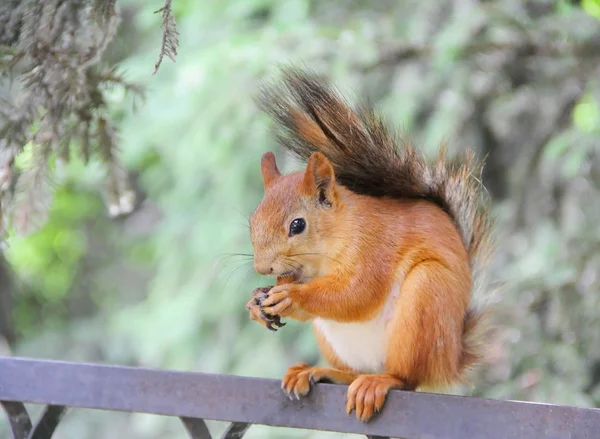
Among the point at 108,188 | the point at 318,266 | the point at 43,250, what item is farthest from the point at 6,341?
the point at 318,266

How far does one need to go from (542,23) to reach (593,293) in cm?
63

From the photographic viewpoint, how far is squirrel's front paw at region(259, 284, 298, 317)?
37.4 inches

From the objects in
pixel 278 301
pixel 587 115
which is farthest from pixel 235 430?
pixel 587 115

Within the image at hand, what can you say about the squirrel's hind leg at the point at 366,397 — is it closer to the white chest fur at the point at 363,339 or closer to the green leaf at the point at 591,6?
the white chest fur at the point at 363,339

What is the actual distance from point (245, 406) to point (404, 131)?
55cm

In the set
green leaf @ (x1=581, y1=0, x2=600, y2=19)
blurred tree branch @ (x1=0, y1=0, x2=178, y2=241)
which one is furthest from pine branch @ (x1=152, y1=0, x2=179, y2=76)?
green leaf @ (x1=581, y1=0, x2=600, y2=19)

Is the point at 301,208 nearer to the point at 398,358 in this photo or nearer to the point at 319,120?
the point at 319,120

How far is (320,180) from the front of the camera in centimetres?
109

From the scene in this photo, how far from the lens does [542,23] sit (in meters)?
1.82

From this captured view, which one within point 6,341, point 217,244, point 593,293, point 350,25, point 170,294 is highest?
point 350,25

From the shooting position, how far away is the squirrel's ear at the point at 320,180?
1.05 meters

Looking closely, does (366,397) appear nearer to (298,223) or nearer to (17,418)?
(298,223)

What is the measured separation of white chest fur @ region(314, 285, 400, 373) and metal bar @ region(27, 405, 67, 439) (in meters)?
0.36

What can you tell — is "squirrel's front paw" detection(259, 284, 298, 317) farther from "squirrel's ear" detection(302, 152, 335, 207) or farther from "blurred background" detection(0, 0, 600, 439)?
"blurred background" detection(0, 0, 600, 439)
